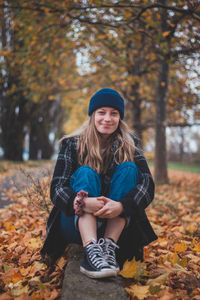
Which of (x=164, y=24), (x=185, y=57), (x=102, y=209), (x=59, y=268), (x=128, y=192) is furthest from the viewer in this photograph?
(x=164, y=24)

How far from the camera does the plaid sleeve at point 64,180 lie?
169 cm

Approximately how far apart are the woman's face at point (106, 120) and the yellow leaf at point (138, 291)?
1202 mm

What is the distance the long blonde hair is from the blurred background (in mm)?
1049

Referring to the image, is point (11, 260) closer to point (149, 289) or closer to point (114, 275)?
point (114, 275)

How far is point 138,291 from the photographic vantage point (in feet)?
4.75

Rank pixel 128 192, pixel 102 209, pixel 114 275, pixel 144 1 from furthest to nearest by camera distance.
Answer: pixel 144 1 < pixel 128 192 < pixel 102 209 < pixel 114 275

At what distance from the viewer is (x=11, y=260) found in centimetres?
208

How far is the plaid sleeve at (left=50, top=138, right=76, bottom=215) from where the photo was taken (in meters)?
1.69

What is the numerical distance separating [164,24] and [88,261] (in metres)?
5.91

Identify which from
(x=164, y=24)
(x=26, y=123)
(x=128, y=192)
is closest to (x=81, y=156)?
(x=128, y=192)

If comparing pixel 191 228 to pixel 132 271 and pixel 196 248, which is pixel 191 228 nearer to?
pixel 196 248

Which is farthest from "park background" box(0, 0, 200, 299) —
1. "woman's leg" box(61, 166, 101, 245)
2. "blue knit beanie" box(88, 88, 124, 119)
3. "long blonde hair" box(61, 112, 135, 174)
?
"blue knit beanie" box(88, 88, 124, 119)

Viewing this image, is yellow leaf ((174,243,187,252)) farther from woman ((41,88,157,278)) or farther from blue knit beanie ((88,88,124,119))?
blue knit beanie ((88,88,124,119))

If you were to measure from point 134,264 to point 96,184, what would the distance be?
620mm
